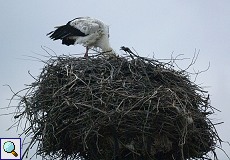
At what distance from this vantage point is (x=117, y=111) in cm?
637

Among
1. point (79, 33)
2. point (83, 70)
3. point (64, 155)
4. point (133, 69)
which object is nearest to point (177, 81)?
point (133, 69)

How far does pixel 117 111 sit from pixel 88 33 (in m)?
3.34

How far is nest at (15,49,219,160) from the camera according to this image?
6.50 metres

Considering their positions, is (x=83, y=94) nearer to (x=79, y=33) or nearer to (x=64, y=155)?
(x=64, y=155)

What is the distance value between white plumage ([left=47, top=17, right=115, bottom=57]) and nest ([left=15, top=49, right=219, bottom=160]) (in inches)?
82.4

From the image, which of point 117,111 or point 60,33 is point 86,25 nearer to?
point 60,33

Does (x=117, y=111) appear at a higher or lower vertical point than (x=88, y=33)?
lower

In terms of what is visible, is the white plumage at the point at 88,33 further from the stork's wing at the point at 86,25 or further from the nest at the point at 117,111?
the nest at the point at 117,111

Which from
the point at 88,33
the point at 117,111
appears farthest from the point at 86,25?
the point at 117,111

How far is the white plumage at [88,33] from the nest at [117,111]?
209 cm

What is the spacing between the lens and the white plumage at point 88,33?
9.48 metres

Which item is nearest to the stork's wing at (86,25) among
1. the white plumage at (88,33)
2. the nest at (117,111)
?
the white plumage at (88,33)

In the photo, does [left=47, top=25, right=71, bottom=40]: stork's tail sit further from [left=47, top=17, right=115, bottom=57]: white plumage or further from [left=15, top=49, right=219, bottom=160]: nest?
[left=15, top=49, right=219, bottom=160]: nest

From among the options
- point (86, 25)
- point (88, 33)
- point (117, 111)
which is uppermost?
point (86, 25)
